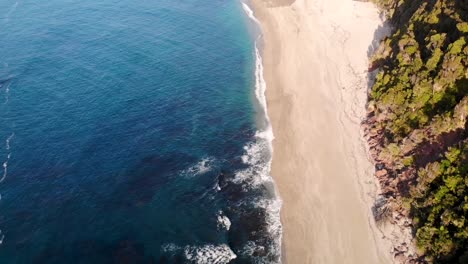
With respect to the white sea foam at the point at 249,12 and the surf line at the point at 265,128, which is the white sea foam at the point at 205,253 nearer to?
the surf line at the point at 265,128

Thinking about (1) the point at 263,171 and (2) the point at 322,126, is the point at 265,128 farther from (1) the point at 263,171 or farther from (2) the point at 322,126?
(1) the point at 263,171

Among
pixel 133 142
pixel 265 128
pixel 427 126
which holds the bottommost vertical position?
pixel 133 142

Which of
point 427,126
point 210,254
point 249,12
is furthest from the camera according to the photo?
point 249,12

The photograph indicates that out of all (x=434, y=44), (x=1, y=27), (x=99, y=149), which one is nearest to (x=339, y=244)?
(x=434, y=44)

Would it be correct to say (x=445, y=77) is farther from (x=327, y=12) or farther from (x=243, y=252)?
(x=327, y=12)

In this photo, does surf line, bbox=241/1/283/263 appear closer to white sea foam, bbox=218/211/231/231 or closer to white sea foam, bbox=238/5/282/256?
white sea foam, bbox=238/5/282/256

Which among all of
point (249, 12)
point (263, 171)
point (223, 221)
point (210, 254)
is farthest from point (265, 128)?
point (249, 12)

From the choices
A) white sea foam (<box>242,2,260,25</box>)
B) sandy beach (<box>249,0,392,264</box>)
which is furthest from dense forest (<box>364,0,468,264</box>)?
white sea foam (<box>242,2,260,25</box>)
